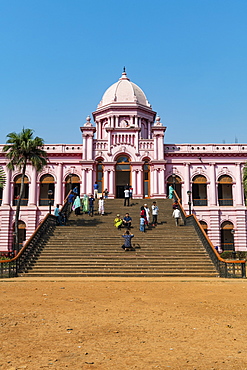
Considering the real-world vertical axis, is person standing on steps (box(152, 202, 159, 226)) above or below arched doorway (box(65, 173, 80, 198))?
below

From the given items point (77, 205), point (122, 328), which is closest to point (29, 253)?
point (77, 205)

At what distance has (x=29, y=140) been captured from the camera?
26.4 m

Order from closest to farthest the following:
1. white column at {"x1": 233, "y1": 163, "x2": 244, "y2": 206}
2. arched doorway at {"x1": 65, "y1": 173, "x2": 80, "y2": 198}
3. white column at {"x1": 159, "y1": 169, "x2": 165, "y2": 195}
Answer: white column at {"x1": 159, "y1": 169, "x2": 165, "y2": 195} → white column at {"x1": 233, "y1": 163, "x2": 244, "y2": 206} → arched doorway at {"x1": 65, "y1": 173, "x2": 80, "y2": 198}

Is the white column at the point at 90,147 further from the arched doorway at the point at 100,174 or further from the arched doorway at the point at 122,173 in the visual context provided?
the arched doorway at the point at 122,173

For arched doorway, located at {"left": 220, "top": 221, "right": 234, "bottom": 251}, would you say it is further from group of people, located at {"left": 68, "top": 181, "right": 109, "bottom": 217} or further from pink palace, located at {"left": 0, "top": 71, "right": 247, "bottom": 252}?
group of people, located at {"left": 68, "top": 181, "right": 109, "bottom": 217}

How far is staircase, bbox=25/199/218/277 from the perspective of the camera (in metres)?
15.5

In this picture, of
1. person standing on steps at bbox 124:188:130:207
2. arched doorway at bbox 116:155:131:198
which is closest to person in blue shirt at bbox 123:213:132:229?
person standing on steps at bbox 124:188:130:207

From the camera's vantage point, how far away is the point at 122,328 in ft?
21.4

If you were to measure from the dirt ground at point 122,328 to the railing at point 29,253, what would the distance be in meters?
3.27

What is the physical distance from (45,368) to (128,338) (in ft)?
5.82

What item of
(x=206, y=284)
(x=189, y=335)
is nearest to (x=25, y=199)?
(x=206, y=284)

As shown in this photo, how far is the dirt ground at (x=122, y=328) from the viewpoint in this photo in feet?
15.7

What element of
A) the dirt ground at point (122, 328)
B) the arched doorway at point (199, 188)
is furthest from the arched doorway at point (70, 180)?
the dirt ground at point (122, 328)

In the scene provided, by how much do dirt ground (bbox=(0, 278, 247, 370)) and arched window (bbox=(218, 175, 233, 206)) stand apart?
2294cm
